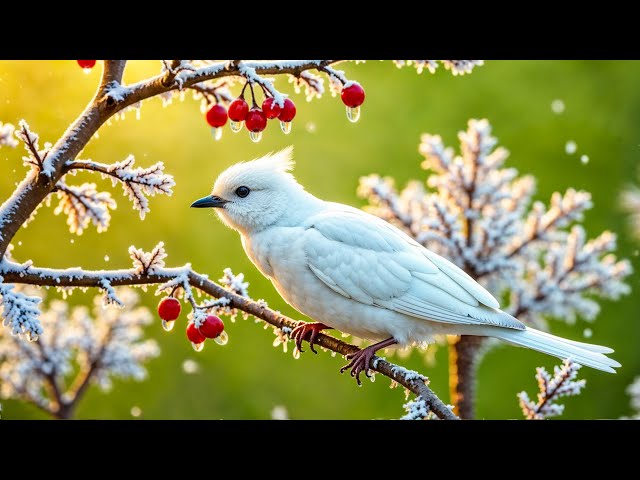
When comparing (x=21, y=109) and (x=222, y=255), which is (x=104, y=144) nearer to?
(x=21, y=109)

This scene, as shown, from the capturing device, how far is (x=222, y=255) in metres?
2.06

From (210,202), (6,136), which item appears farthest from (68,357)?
(6,136)

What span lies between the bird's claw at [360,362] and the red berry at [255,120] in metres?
0.37

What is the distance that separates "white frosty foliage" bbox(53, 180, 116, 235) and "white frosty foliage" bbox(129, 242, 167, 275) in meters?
0.07

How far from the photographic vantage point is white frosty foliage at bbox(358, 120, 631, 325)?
55.7 inches

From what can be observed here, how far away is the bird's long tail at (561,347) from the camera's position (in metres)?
1.13

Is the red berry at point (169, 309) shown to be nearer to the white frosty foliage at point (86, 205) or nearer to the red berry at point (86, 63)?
the white frosty foliage at point (86, 205)

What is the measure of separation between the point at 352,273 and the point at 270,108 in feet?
0.99

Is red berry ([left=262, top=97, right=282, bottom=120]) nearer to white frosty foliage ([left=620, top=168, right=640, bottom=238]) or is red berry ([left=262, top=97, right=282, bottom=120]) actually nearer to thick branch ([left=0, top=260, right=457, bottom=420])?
thick branch ([left=0, top=260, right=457, bottom=420])

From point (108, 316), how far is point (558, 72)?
1275 mm

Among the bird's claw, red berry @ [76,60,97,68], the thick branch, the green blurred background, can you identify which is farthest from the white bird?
the green blurred background

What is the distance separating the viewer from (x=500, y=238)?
1.40 meters

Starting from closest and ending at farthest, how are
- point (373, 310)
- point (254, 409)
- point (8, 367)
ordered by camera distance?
point (373, 310) < point (8, 367) < point (254, 409)
